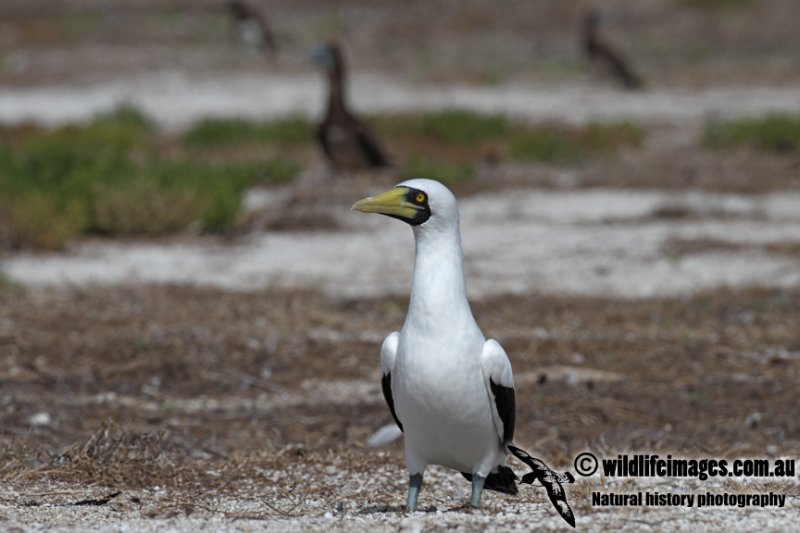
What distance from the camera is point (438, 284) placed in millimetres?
5188

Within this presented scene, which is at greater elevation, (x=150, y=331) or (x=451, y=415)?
(x=451, y=415)

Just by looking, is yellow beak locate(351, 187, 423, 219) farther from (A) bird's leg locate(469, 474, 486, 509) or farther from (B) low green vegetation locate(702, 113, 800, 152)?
(B) low green vegetation locate(702, 113, 800, 152)

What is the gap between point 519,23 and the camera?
33781 millimetres

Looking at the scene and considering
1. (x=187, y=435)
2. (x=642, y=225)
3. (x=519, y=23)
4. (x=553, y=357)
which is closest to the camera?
(x=187, y=435)

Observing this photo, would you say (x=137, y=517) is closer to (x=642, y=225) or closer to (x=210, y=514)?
(x=210, y=514)

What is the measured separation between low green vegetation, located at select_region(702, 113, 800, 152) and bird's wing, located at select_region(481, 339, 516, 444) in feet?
42.6

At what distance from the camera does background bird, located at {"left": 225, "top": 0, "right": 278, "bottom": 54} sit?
1154 inches

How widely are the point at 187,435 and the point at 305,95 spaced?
17.3 metres

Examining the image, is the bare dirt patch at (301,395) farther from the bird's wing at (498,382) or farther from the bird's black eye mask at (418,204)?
the bird's black eye mask at (418,204)

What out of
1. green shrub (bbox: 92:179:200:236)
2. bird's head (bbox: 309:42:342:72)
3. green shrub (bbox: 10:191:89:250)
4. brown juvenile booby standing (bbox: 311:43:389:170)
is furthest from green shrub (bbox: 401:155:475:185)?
green shrub (bbox: 10:191:89:250)

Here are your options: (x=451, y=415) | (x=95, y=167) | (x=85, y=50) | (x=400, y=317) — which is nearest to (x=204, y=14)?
(x=85, y=50)

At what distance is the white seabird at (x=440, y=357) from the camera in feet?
16.9

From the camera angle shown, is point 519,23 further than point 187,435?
Yes

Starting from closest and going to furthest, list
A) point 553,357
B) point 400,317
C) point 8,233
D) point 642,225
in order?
point 553,357
point 400,317
point 8,233
point 642,225
